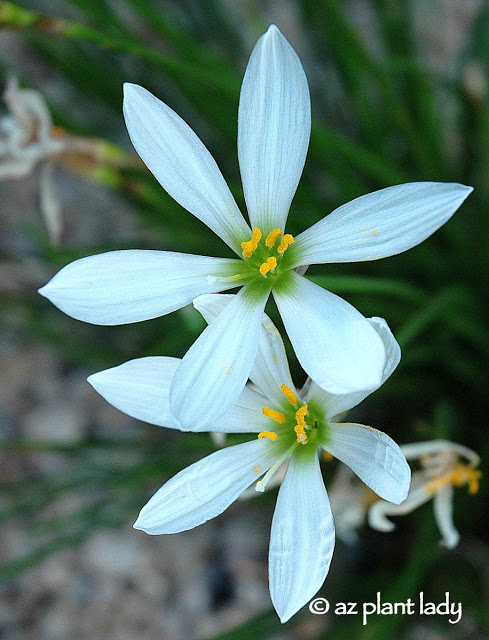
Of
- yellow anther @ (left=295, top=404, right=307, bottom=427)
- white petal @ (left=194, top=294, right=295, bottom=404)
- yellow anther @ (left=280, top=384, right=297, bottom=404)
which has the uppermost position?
white petal @ (left=194, top=294, right=295, bottom=404)

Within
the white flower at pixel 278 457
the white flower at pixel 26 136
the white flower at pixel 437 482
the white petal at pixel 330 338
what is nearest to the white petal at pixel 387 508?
the white flower at pixel 437 482

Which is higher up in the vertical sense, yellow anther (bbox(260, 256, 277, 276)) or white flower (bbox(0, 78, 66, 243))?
white flower (bbox(0, 78, 66, 243))

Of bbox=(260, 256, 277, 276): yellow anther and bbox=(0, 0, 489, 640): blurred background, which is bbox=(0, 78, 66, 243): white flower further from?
bbox=(260, 256, 277, 276): yellow anther

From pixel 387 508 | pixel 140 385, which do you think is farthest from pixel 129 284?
pixel 387 508

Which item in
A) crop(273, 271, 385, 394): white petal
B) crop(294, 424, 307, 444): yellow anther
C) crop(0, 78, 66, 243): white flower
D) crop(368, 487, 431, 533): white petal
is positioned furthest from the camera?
crop(0, 78, 66, 243): white flower

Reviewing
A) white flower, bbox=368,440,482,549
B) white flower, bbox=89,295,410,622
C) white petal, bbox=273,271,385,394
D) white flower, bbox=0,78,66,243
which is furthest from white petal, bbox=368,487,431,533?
white flower, bbox=0,78,66,243

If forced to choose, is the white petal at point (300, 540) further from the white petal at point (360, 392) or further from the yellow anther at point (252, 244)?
the yellow anther at point (252, 244)
